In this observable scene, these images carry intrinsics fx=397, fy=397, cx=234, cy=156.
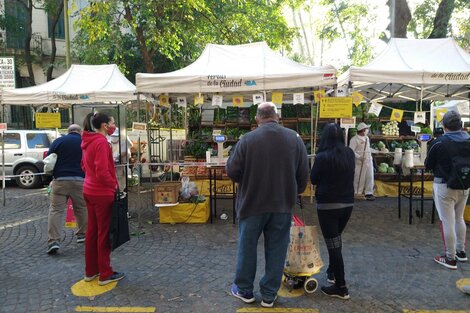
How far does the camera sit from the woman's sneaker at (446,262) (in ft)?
15.5

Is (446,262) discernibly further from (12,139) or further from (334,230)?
(12,139)

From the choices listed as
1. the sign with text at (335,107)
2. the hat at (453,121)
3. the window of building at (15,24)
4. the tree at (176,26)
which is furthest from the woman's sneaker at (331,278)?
the window of building at (15,24)

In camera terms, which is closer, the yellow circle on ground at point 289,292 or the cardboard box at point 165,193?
the yellow circle on ground at point 289,292

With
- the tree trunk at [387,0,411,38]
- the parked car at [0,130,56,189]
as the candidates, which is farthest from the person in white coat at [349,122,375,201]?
the parked car at [0,130,56,189]

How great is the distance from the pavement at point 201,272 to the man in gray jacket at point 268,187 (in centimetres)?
48

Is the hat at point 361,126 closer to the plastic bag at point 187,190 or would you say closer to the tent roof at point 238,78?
the tent roof at point 238,78

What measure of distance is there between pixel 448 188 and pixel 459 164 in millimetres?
318

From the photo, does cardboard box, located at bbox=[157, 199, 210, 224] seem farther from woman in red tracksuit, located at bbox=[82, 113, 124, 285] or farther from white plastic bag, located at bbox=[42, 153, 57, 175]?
woman in red tracksuit, located at bbox=[82, 113, 124, 285]

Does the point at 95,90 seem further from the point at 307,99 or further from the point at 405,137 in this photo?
the point at 405,137

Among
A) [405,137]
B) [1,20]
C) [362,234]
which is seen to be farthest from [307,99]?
[1,20]

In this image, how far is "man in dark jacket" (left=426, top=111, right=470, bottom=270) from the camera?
4625 mm

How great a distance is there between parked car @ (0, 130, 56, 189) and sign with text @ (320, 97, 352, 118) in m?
8.53

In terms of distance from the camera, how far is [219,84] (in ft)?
21.9

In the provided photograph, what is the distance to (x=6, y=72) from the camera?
8.92 meters
